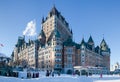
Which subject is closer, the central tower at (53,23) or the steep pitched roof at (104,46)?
the central tower at (53,23)

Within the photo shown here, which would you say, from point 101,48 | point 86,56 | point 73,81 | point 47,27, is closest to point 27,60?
point 47,27

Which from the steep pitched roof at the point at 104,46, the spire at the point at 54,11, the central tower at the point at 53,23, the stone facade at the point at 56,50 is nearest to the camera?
the stone facade at the point at 56,50

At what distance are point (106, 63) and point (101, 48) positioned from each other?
28.2 ft

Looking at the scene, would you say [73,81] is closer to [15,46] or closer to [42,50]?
[42,50]

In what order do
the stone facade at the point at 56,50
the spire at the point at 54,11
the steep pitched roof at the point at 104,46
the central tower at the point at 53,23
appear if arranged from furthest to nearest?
1. the steep pitched roof at the point at 104,46
2. the spire at the point at 54,11
3. the central tower at the point at 53,23
4. the stone facade at the point at 56,50

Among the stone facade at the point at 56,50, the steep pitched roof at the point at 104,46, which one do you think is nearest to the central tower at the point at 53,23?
the stone facade at the point at 56,50

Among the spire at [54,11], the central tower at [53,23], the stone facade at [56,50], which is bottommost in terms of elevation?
the stone facade at [56,50]

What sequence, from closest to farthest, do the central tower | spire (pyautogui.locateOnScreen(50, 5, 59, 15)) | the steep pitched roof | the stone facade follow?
the stone facade < the central tower < spire (pyautogui.locateOnScreen(50, 5, 59, 15)) < the steep pitched roof

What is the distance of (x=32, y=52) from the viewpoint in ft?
421

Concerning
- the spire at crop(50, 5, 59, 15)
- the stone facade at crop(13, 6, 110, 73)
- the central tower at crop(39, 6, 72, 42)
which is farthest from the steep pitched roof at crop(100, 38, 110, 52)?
the spire at crop(50, 5, 59, 15)

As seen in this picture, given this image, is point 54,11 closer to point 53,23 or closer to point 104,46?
point 53,23

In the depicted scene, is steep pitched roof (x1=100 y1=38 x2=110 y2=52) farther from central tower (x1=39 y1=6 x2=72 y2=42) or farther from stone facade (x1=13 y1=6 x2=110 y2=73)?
central tower (x1=39 y1=6 x2=72 y2=42)

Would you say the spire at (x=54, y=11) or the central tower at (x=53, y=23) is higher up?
the spire at (x=54, y=11)

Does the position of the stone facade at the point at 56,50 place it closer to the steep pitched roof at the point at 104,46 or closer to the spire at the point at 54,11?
the spire at the point at 54,11
